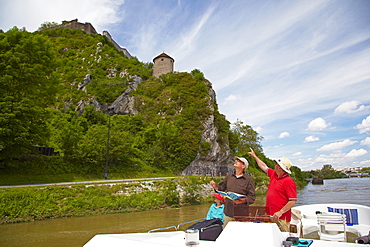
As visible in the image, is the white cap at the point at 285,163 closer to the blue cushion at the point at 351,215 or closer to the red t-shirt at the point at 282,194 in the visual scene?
the red t-shirt at the point at 282,194

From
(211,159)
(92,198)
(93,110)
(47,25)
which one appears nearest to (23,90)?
(92,198)

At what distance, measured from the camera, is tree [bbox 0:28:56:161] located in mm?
17297

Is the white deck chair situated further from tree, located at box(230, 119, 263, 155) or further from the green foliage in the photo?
the green foliage

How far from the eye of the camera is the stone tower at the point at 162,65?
5884 cm

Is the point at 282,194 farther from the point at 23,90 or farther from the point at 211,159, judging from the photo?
the point at 211,159

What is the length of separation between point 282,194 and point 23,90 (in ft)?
69.7

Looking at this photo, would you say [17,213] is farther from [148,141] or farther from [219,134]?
[219,134]

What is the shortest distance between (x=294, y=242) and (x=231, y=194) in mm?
1420

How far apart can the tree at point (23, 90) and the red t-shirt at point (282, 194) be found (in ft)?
57.6

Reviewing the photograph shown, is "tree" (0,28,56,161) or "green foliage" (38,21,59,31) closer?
"tree" (0,28,56,161)

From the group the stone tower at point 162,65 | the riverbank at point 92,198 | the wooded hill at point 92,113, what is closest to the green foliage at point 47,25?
the wooded hill at point 92,113

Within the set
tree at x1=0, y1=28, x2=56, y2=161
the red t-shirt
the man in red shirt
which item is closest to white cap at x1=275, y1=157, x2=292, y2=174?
the man in red shirt

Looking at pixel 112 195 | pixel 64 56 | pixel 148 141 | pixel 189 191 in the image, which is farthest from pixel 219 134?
pixel 64 56

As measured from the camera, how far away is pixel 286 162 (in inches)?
177
